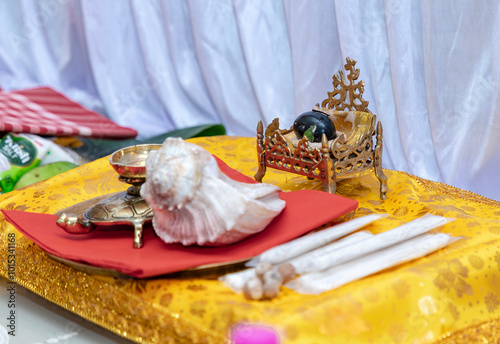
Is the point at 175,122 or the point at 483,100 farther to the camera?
the point at 175,122

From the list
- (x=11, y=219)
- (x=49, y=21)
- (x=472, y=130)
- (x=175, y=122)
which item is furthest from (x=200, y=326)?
(x=49, y=21)

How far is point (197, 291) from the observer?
99cm

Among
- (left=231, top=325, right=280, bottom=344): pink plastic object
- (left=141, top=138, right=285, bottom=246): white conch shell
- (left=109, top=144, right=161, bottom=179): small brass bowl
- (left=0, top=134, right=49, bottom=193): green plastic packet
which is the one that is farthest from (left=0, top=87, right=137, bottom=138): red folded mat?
(left=231, top=325, right=280, bottom=344): pink plastic object

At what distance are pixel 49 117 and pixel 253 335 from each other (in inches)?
62.8

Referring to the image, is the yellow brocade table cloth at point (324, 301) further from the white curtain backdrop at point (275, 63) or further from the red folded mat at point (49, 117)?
the red folded mat at point (49, 117)

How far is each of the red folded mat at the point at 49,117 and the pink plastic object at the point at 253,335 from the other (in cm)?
135

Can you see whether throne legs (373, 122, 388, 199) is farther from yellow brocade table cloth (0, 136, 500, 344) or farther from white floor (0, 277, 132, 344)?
white floor (0, 277, 132, 344)

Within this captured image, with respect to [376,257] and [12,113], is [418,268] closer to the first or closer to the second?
[376,257]

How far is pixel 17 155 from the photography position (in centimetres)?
184

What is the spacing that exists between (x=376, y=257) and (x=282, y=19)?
1.30 m

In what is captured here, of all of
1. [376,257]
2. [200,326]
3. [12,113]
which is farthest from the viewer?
[12,113]

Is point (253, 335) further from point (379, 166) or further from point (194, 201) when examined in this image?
point (379, 166)

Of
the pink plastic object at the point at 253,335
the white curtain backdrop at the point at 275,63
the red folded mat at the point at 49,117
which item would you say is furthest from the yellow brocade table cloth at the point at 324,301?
the red folded mat at the point at 49,117

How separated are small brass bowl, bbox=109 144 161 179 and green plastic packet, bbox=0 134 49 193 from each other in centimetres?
73
